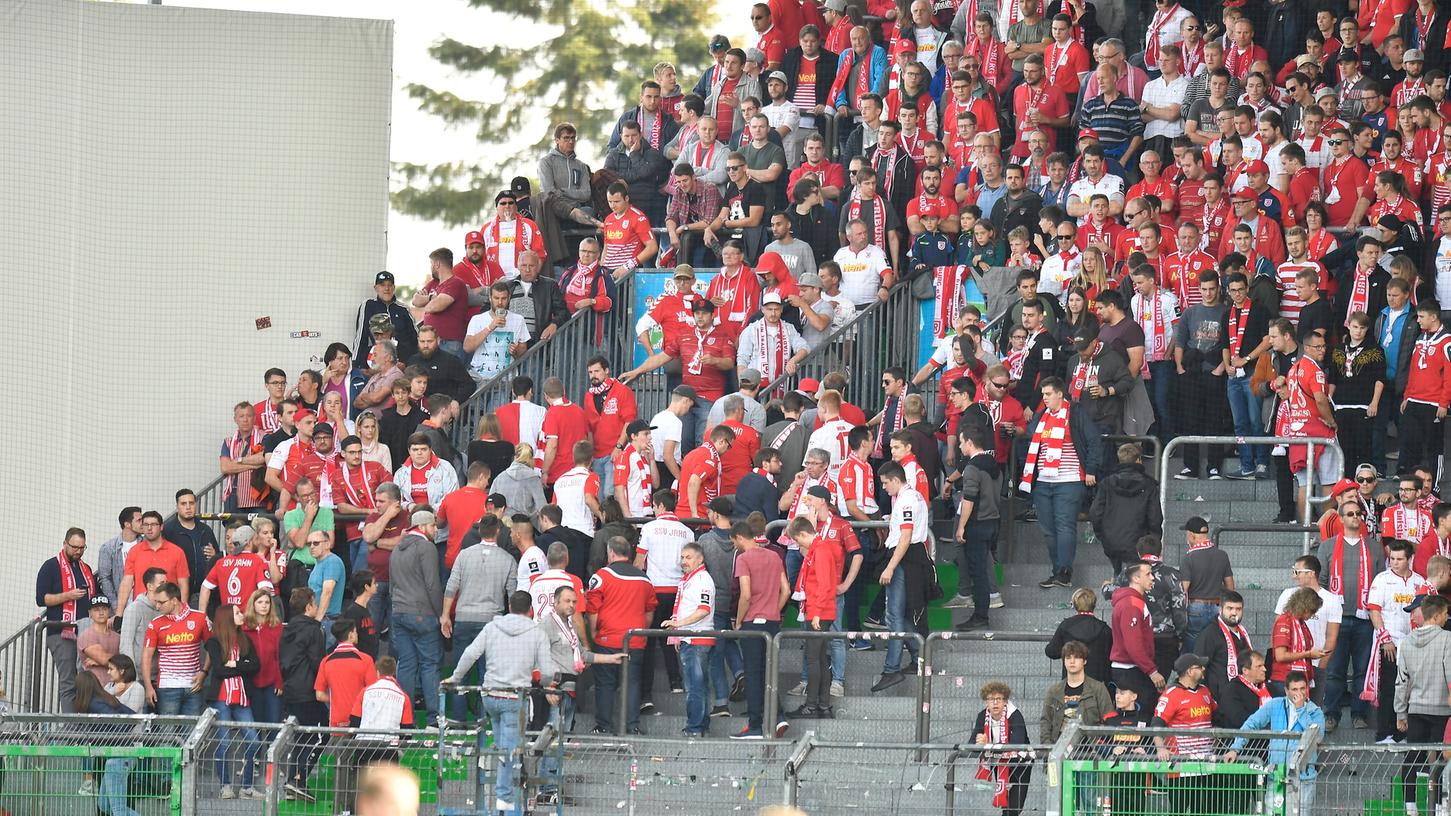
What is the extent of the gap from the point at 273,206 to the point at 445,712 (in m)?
6.56

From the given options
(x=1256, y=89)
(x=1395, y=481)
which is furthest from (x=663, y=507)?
(x=1256, y=89)

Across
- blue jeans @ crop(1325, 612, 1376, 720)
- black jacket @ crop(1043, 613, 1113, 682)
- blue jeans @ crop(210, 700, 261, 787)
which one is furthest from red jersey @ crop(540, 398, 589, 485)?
blue jeans @ crop(1325, 612, 1376, 720)

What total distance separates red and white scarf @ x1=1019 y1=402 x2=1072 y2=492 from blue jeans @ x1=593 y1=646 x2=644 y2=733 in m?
3.30

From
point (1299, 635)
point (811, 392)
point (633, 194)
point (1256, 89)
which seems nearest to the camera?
point (1299, 635)

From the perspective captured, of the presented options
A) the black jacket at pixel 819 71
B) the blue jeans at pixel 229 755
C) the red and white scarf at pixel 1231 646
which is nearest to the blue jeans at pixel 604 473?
the blue jeans at pixel 229 755

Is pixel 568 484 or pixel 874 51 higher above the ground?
pixel 874 51

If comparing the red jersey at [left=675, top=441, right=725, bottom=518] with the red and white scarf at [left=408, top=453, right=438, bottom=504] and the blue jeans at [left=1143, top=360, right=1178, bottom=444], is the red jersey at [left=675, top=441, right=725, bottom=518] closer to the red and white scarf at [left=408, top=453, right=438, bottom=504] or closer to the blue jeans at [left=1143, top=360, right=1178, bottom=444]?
→ the red and white scarf at [left=408, top=453, right=438, bottom=504]

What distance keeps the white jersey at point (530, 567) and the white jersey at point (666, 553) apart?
2.60 feet

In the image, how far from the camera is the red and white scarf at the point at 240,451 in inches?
725

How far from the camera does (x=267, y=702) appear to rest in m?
15.9

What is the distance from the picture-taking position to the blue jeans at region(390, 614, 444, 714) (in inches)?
634

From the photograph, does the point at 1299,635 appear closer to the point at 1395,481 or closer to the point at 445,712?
the point at 1395,481

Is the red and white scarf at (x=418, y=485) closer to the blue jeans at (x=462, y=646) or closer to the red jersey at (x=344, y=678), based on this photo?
the blue jeans at (x=462, y=646)

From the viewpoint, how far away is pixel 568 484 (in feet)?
54.9
